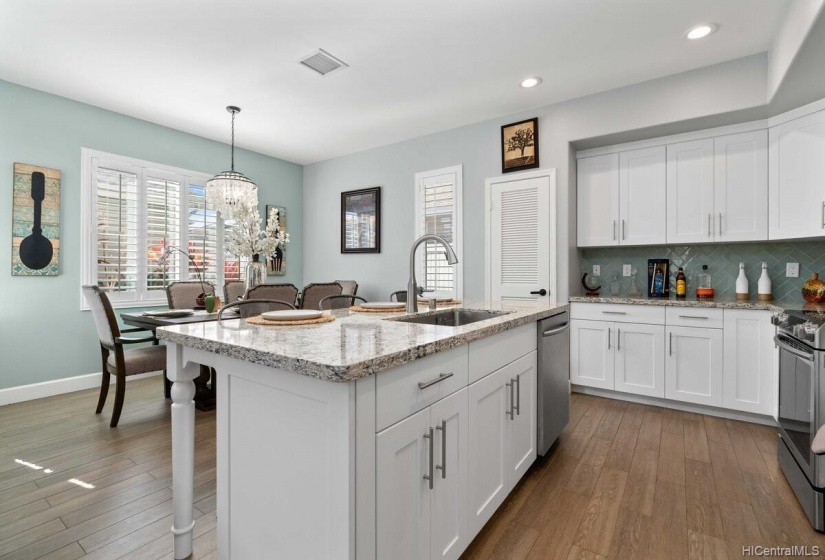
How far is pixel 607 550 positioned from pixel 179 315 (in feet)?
10.3

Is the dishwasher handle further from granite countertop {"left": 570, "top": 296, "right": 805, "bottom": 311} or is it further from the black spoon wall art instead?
the black spoon wall art

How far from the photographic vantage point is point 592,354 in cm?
354

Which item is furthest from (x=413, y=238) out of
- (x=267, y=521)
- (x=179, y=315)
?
(x=267, y=521)

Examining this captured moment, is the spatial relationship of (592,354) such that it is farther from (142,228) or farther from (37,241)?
(37,241)

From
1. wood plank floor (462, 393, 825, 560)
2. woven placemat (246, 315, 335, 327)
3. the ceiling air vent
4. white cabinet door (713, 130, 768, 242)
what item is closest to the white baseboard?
woven placemat (246, 315, 335, 327)

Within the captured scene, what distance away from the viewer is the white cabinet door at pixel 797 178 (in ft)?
8.86

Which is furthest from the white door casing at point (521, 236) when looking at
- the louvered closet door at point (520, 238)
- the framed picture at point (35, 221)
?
the framed picture at point (35, 221)

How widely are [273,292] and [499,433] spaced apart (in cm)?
188

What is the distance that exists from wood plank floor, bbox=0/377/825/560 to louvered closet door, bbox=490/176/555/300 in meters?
1.47

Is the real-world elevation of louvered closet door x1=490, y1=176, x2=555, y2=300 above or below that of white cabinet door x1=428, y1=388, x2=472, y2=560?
above

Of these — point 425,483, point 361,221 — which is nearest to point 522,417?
point 425,483

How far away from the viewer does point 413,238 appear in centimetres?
482

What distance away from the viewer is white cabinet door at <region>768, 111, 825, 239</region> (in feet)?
8.86

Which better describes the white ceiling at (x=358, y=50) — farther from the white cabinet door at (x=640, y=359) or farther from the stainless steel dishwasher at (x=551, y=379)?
the white cabinet door at (x=640, y=359)
